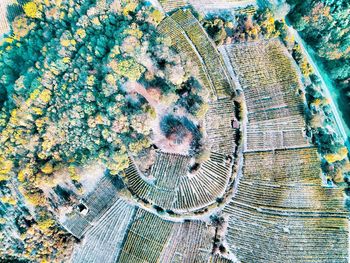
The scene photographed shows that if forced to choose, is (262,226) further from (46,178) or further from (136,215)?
(46,178)

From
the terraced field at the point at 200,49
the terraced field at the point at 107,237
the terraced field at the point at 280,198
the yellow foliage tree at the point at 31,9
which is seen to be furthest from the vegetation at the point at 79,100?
the terraced field at the point at 280,198

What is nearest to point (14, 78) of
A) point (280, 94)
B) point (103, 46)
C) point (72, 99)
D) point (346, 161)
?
point (72, 99)

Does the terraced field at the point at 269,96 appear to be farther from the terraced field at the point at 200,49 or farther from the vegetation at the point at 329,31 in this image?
the vegetation at the point at 329,31

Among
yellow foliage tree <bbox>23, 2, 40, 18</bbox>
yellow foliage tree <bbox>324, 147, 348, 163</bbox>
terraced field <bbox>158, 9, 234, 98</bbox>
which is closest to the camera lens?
yellow foliage tree <bbox>324, 147, 348, 163</bbox>

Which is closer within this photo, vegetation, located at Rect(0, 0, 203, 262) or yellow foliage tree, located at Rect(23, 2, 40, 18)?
vegetation, located at Rect(0, 0, 203, 262)

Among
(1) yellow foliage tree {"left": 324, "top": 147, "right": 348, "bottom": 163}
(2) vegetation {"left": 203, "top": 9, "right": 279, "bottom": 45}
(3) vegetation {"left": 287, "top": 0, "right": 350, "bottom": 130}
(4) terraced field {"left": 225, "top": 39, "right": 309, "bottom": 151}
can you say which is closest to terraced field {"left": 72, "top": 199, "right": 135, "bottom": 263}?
(4) terraced field {"left": 225, "top": 39, "right": 309, "bottom": 151}

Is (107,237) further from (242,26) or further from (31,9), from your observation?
(242,26)

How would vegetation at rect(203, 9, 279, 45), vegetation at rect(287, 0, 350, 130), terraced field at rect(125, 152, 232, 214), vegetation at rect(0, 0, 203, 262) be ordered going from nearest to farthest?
1. vegetation at rect(0, 0, 203, 262)
2. terraced field at rect(125, 152, 232, 214)
3. vegetation at rect(203, 9, 279, 45)
4. vegetation at rect(287, 0, 350, 130)

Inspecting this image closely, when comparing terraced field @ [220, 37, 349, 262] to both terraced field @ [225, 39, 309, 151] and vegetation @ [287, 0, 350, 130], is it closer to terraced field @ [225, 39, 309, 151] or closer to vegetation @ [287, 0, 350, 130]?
terraced field @ [225, 39, 309, 151]

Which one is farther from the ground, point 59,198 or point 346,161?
point 346,161

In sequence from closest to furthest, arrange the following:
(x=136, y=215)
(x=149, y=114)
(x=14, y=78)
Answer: (x=149, y=114) → (x=136, y=215) → (x=14, y=78)

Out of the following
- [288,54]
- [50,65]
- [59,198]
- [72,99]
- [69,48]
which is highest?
[288,54]
